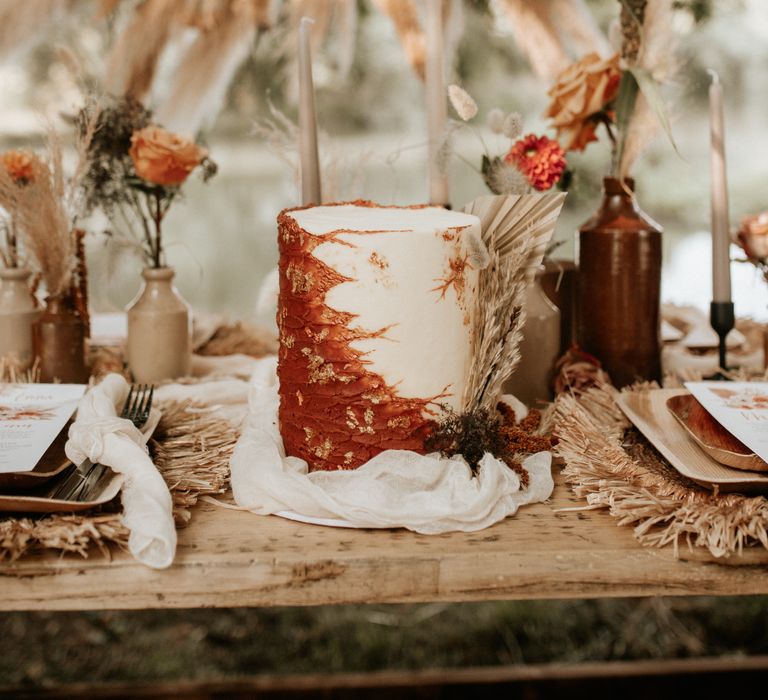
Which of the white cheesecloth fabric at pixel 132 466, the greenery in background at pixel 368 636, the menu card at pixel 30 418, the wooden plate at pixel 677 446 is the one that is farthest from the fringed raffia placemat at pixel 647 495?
the greenery in background at pixel 368 636

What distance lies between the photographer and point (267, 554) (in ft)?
2.14

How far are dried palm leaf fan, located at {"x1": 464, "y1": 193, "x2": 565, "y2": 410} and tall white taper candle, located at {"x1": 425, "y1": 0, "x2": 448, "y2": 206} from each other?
198mm

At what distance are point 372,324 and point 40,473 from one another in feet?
0.97

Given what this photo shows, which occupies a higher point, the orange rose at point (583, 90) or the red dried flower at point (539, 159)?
the orange rose at point (583, 90)

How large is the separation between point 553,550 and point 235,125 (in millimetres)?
1800

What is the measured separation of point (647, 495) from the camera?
699 millimetres

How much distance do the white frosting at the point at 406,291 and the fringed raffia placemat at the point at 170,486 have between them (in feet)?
0.63

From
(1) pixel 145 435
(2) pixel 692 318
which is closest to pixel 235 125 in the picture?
(2) pixel 692 318

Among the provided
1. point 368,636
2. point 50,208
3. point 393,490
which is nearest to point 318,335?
point 393,490

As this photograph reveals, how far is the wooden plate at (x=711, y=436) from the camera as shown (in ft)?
2.38

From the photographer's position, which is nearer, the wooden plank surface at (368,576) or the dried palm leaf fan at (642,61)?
the wooden plank surface at (368,576)

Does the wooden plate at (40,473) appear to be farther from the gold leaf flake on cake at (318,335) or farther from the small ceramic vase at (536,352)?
the small ceramic vase at (536,352)

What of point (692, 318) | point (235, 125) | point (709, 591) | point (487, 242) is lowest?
point (709, 591)

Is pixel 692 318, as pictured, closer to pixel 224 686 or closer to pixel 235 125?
pixel 224 686
